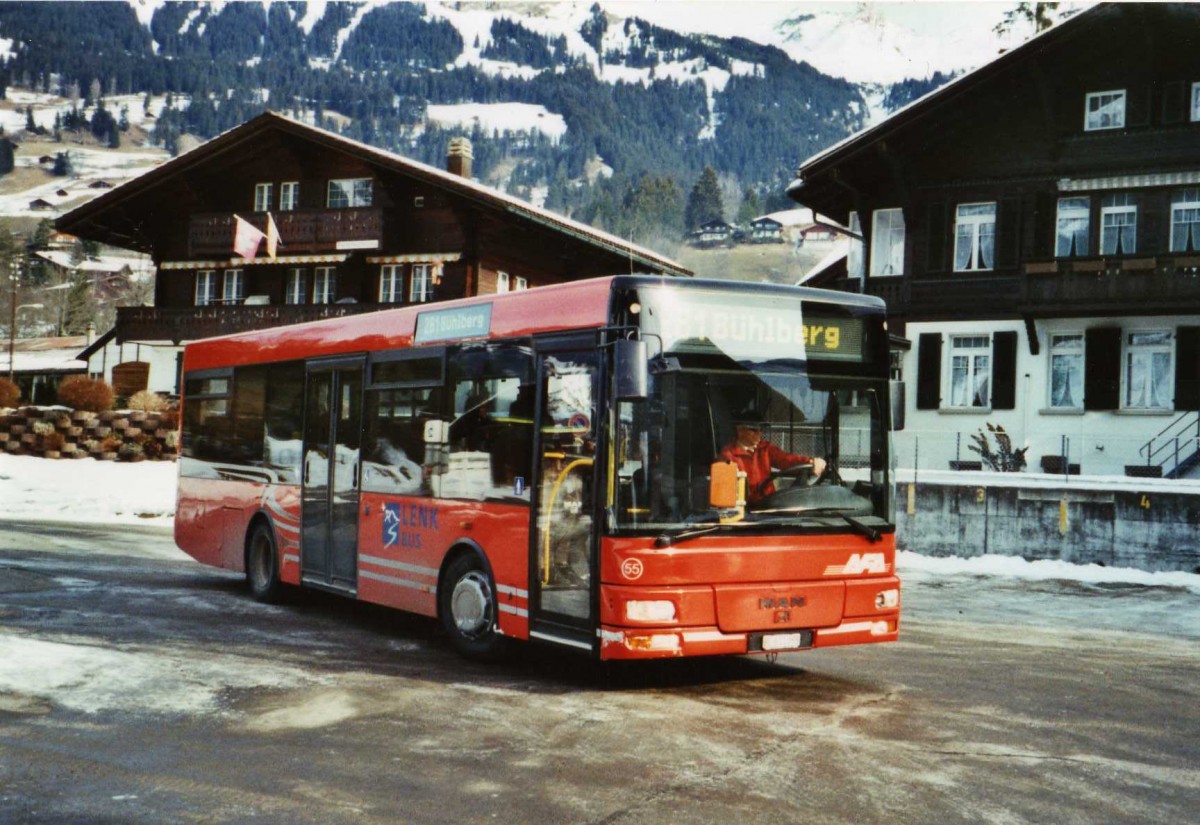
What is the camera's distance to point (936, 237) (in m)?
30.9

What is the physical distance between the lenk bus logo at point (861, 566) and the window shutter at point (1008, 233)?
73.9 feet

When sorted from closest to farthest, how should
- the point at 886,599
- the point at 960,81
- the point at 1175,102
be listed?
the point at 886,599 < the point at 1175,102 < the point at 960,81

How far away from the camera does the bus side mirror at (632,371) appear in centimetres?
793

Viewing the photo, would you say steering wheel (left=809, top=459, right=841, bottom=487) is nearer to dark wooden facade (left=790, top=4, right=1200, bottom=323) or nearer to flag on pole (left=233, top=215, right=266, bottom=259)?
dark wooden facade (left=790, top=4, right=1200, bottom=323)

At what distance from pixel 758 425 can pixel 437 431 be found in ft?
9.61

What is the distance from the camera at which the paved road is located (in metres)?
5.95

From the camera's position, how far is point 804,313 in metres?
8.97

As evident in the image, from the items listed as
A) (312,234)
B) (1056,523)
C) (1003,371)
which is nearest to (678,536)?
(1056,523)

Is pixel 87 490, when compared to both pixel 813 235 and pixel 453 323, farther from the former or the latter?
pixel 813 235

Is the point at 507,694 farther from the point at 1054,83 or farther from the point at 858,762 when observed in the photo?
the point at 1054,83

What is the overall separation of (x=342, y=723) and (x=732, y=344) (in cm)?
337

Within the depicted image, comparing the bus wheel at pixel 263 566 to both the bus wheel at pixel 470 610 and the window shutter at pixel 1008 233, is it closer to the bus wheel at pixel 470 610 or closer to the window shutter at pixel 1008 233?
the bus wheel at pixel 470 610

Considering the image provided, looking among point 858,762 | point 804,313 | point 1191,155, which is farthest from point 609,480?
point 1191,155

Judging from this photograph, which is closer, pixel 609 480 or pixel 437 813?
pixel 437 813
